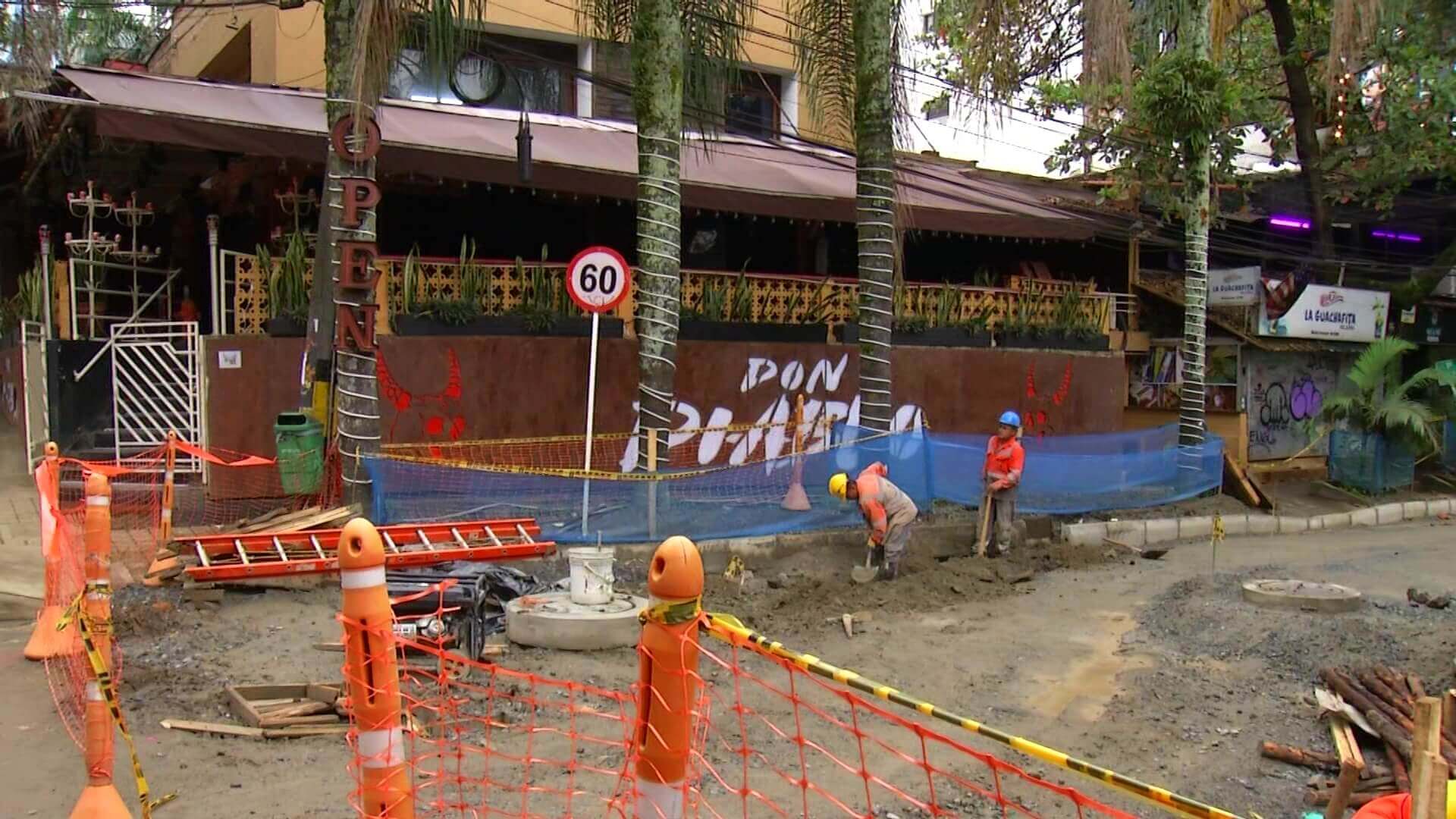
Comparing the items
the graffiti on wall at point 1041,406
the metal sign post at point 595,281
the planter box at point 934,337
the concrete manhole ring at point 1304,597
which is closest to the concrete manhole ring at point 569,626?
the metal sign post at point 595,281

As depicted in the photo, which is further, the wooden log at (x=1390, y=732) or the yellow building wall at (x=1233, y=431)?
the yellow building wall at (x=1233, y=431)

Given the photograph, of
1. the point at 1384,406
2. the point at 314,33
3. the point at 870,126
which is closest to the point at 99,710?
the point at 870,126

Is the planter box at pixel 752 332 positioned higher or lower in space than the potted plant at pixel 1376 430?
higher

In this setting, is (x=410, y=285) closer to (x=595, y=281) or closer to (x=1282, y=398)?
(x=595, y=281)

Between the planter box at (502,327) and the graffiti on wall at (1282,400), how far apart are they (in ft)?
42.0

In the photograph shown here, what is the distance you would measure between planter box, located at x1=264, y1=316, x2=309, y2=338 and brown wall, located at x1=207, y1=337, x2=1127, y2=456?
0.27ft

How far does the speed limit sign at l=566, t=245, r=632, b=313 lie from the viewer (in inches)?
411

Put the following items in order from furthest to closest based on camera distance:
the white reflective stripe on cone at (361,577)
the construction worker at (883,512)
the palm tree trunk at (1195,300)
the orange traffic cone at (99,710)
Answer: the palm tree trunk at (1195,300) → the construction worker at (883,512) → the orange traffic cone at (99,710) → the white reflective stripe on cone at (361,577)

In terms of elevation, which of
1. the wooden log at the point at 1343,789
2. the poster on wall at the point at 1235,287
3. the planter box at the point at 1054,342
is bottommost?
the wooden log at the point at 1343,789

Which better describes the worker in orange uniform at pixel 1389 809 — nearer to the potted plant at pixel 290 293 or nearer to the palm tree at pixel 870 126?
the palm tree at pixel 870 126

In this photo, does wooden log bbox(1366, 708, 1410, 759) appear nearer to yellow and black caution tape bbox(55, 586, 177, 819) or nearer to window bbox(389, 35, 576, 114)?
yellow and black caution tape bbox(55, 586, 177, 819)

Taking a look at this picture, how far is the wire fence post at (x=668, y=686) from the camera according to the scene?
2.60 meters

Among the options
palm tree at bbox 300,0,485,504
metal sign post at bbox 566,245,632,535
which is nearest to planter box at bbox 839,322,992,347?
metal sign post at bbox 566,245,632,535

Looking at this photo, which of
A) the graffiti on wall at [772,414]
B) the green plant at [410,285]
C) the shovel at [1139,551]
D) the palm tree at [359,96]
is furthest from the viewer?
the graffiti on wall at [772,414]
